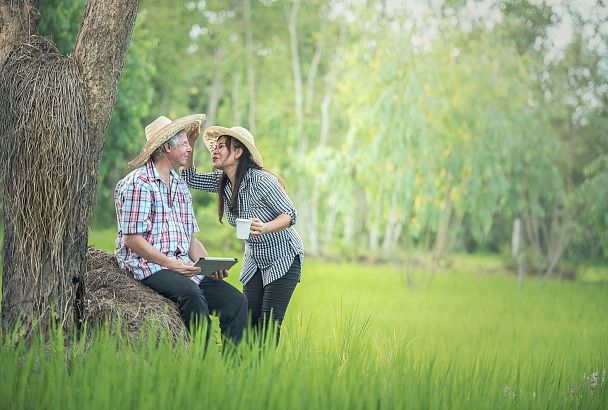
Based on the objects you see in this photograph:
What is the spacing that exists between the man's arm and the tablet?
0.16 ft

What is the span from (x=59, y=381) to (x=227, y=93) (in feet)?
96.7

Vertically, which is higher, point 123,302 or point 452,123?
point 452,123

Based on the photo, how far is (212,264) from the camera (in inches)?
207

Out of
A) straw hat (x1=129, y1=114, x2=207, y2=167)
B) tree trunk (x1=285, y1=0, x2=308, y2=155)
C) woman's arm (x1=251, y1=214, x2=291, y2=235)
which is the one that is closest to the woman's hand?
woman's arm (x1=251, y1=214, x2=291, y2=235)

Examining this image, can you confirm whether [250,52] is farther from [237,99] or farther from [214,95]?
[214,95]

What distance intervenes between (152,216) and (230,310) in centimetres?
68

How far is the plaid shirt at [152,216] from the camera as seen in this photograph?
5.22m

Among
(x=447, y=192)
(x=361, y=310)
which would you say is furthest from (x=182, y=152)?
(x=447, y=192)

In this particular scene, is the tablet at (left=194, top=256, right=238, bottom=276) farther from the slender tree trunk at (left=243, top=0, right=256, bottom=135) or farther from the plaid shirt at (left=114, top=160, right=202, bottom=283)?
the slender tree trunk at (left=243, top=0, right=256, bottom=135)

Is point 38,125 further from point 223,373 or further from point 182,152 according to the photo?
point 223,373

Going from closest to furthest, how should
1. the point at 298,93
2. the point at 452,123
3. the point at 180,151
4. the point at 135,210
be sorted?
the point at 135,210, the point at 180,151, the point at 452,123, the point at 298,93

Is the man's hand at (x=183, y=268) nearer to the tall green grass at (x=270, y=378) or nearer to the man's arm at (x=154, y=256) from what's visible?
the man's arm at (x=154, y=256)

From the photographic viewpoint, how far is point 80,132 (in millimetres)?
5082

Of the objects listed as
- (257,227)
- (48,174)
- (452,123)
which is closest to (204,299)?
(257,227)
